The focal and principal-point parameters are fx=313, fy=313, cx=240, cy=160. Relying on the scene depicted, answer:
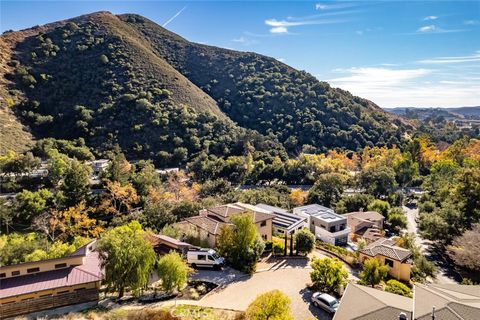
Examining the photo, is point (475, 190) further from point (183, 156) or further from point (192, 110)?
point (192, 110)

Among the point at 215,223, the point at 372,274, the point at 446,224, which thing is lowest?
the point at 446,224

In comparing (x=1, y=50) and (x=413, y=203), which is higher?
(x=1, y=50)

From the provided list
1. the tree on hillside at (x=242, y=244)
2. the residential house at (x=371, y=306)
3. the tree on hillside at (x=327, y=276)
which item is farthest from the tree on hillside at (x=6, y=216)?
the residential house at (x=371, y=306)

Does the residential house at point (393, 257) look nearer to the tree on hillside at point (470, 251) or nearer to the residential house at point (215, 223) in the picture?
the tree on hillside at point (470, 251)

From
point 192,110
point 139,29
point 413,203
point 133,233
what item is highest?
point 139,29

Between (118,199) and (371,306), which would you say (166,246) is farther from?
(118,199)

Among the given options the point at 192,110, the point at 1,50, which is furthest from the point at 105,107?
the point at 1,50

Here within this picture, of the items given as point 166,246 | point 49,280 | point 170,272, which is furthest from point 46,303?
point 166,246
